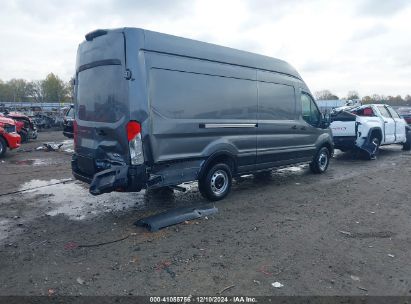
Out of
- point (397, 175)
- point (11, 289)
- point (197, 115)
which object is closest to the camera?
point (11, 289)

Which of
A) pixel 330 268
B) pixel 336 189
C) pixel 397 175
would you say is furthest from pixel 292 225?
pixel 397 175

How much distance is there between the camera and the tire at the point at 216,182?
621 centimetres

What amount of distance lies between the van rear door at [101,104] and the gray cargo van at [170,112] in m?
0.02

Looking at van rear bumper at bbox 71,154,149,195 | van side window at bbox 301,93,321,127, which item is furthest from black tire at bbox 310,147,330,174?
van rear bumper at bbox 71,154,149,195

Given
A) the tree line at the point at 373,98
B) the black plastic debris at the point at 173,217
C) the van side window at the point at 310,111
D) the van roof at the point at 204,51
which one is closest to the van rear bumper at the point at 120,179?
the black plastic debris at the point at 173,217

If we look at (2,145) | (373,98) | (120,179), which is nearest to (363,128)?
(120,179)

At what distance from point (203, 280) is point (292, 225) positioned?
7.03 feet

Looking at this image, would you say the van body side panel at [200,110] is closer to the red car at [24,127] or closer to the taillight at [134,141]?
the taillight at [134,141]

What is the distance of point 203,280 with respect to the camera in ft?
11.6

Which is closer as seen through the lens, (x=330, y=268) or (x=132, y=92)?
(x=330, y=268)

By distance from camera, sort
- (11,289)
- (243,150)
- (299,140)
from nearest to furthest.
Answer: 1. (11,289)
2. (243,150)
3. (299,140)

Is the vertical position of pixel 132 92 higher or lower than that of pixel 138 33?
lower

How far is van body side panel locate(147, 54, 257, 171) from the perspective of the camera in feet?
17.2

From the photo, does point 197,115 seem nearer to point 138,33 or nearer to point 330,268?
point 138,33
